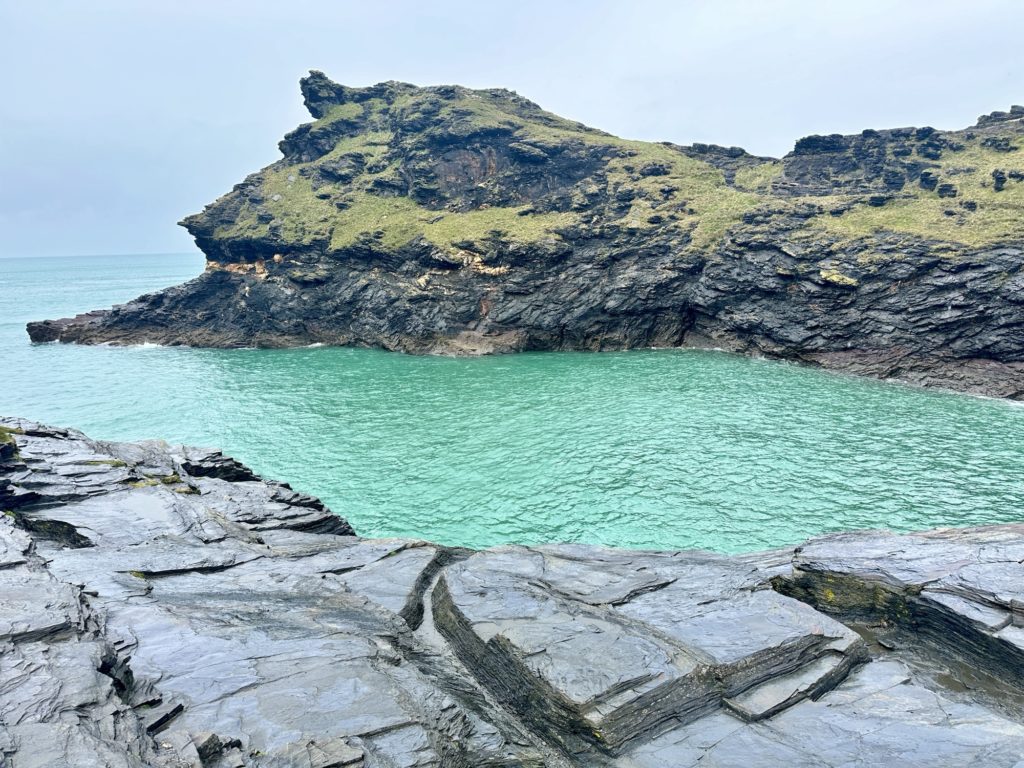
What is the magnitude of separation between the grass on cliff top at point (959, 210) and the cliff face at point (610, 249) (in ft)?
1.14

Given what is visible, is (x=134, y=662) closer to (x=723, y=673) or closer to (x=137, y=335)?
(x=723, y=673)

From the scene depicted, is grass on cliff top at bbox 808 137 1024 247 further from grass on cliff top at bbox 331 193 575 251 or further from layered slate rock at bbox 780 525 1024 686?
layered slate rock at bbox 780 525 1024 686

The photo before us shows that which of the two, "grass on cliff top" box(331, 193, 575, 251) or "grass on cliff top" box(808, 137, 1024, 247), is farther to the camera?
"grass on cliff top" box(331, 193, 575, 251)

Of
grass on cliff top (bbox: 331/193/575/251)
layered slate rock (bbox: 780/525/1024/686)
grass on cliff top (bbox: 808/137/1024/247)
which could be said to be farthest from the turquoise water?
grass on cliff top (bbox: 331/193/575/251)

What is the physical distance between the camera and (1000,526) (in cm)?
2355

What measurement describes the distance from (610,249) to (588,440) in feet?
181

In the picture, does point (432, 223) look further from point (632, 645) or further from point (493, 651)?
point (632, 645)

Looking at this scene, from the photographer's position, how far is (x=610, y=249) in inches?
3723

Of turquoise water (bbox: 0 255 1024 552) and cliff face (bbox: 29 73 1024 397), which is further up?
cliff face (bbox: 29 73 1024 397)

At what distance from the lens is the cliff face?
7075cm

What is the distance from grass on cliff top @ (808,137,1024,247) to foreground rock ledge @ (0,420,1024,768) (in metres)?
66.3

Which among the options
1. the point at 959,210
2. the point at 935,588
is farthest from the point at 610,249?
the point at 935,588

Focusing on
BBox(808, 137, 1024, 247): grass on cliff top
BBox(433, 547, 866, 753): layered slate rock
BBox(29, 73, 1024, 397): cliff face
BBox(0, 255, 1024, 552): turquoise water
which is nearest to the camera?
BBox(433, 547, 866, 753): layered slate rock

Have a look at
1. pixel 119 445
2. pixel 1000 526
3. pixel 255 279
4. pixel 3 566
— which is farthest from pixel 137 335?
pixel 1000 526
